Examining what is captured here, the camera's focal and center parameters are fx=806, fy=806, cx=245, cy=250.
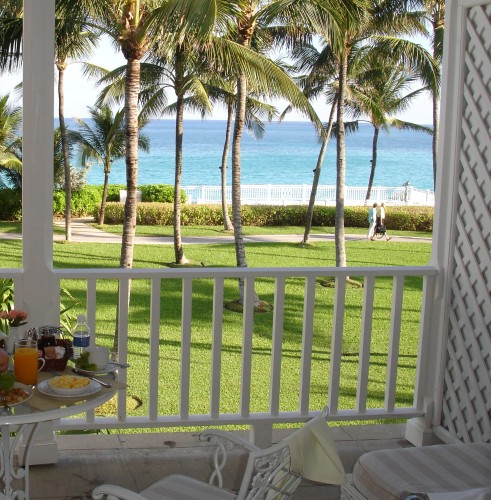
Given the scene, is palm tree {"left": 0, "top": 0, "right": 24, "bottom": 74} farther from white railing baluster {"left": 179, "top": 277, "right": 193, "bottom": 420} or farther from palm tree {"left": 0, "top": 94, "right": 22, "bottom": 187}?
palm tree {"left": 0, "top": 94, "right": 22, "bottom": 187}

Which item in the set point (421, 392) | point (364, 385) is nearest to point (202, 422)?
point (364, 385)

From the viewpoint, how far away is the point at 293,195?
1467 inches

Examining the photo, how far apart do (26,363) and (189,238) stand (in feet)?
75.4

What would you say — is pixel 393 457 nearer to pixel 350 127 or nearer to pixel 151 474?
pixel 151 474

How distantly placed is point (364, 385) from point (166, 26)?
827 cm

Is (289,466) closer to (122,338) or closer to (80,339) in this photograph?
(80,339)

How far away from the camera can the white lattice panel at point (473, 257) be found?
144 inches

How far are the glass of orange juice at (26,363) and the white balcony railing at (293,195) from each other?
31.7 meters

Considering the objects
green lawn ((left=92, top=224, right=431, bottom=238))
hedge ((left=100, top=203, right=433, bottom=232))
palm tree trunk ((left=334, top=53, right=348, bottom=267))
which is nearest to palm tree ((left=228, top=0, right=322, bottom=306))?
palm tree trunk ((left=334, top=53, right=348, bottom=267))

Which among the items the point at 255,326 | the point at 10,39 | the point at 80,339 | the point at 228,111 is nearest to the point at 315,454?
the point at 80,339

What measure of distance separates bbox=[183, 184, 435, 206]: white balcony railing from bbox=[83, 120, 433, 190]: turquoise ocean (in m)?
15.5

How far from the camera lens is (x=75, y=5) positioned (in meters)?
12.5

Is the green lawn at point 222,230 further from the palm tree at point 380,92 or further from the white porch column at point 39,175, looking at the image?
the white porch column at point 39,175

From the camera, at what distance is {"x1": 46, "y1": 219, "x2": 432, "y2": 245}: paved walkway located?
2470 centimetres
